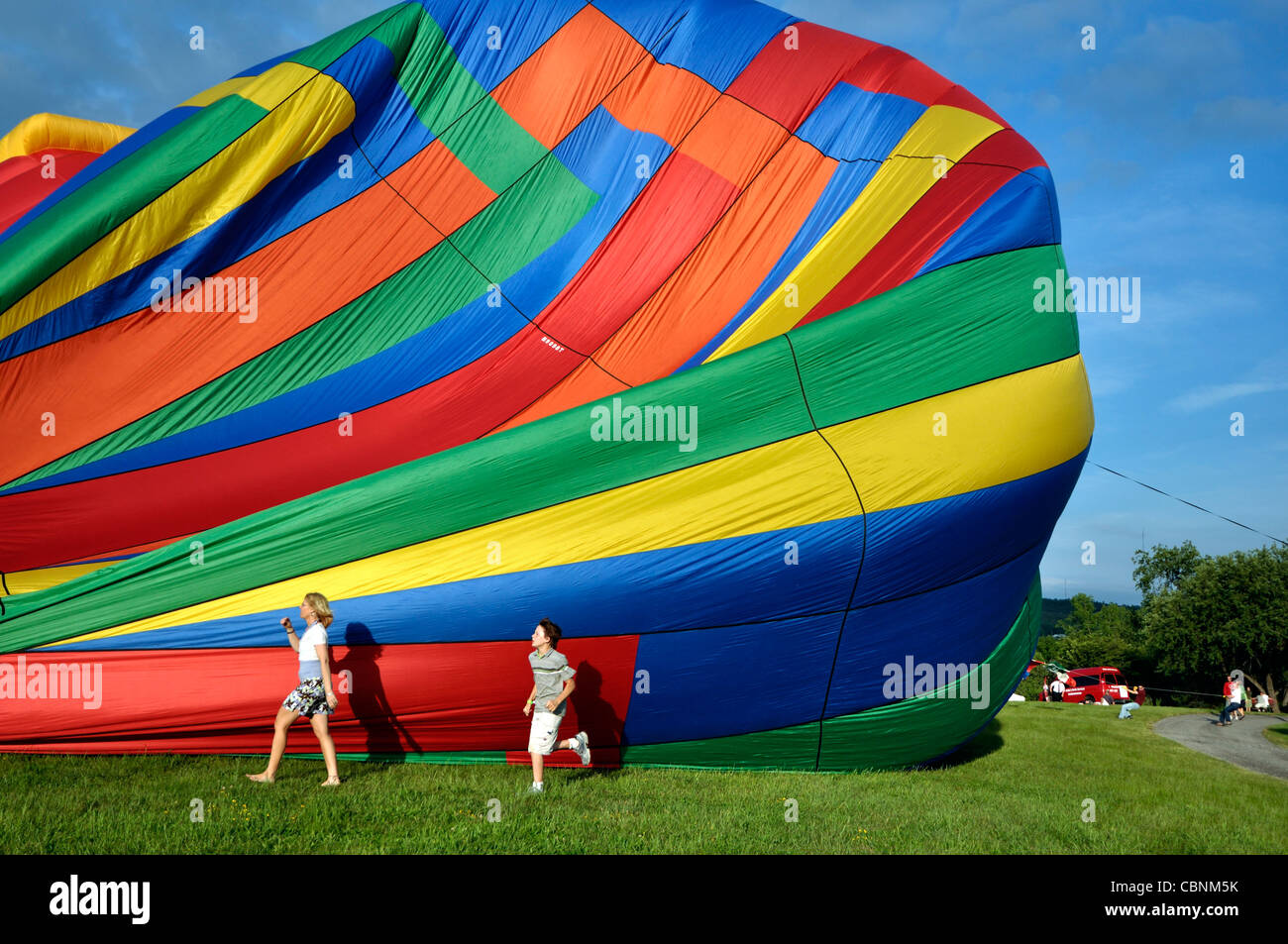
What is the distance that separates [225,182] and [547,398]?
3451 mm

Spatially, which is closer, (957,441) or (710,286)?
(957,441)

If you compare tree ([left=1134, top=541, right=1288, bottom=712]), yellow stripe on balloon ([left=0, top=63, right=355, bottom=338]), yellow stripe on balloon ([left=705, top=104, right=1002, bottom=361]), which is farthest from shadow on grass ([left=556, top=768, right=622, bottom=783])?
tree ([left=1134, top=541, right=1288, bottom=712])

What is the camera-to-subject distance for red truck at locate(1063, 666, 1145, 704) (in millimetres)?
34125

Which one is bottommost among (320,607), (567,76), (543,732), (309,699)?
(543,732)

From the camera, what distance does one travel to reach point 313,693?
240 inches

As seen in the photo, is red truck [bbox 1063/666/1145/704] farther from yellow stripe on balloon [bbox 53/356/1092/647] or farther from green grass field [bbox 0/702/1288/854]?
yellow stripe on balloon [bbox 53/356/1092/647]

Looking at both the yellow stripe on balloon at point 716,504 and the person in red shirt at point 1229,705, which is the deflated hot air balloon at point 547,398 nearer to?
the yellow stripe on balloon at point 716,504

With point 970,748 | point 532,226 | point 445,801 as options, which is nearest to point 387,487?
point 445,801

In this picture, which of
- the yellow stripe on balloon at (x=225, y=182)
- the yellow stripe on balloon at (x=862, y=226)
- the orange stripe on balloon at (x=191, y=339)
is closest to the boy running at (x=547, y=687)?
the yellow stripe on balloon at (x=862, y=226)

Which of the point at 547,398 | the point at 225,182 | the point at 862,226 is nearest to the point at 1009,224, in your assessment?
the point at 862,226

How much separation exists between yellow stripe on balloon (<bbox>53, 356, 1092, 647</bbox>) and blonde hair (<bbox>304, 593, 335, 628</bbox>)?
44 centimetres

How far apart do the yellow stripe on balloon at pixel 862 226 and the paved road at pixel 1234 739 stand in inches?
325

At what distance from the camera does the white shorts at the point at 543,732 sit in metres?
6.22

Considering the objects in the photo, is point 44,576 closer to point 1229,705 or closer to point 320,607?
point 320,607
